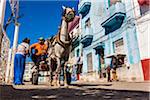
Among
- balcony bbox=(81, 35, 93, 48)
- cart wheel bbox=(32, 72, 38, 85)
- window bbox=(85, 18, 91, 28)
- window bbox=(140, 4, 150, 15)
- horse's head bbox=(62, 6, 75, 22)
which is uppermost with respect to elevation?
window bbox=(85, 18, 91, 28)

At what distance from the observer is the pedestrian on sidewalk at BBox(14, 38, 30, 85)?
618 centimetres

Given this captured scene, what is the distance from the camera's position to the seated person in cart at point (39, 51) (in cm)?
728

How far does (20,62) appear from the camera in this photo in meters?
6.29

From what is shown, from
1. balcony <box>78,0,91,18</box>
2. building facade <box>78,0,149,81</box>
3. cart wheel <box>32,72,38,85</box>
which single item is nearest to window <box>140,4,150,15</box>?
building facade <box>78,0,149,81</box>

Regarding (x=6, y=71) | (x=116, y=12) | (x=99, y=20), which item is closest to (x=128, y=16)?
(x=116, y=12)

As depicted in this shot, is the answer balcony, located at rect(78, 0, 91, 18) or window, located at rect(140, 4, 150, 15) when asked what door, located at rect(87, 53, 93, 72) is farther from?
window, located at rect(140, 4, 150, 15)

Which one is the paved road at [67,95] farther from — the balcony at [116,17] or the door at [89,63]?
the door at [89,63]

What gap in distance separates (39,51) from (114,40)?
9.00 metres

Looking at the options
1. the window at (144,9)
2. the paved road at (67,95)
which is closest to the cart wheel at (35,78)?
the paved road at (67,95)

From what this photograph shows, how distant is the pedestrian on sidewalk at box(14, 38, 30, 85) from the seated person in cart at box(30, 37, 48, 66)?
2.42 ft

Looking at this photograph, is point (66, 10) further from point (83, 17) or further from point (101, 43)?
point (83, 17)

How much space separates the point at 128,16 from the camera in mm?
13609

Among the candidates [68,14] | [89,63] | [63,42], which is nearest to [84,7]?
[89,63]

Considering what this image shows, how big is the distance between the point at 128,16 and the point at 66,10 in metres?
8.89
